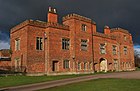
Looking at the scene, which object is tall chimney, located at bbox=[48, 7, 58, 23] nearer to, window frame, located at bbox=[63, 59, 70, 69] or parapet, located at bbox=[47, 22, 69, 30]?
parapet, located at bbox=[47, 22, 69, 30]

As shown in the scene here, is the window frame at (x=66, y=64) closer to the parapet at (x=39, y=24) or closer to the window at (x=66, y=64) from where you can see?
the window at (x=66, y=64)

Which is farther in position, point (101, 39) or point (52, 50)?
point (101, 39)

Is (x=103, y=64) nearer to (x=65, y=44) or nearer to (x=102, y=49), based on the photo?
(x=102, y=49)

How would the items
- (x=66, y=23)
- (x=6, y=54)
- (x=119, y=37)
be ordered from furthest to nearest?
(x=6, y=54)
(x=119, y=37)
(x=66, y=23)

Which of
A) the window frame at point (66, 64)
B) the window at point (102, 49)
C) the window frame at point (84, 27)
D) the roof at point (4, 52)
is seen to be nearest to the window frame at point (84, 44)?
the window frame at point (84, 27)

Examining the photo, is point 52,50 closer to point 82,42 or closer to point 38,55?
point 38,55

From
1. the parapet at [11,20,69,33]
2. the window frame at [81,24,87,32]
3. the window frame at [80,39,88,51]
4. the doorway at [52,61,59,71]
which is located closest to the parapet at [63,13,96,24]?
the window frame at [81,24,87,32]

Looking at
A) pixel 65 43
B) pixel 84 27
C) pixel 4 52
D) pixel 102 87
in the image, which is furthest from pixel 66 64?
pixel 4 52

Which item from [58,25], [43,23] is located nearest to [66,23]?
[58,25]

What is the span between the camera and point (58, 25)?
34500mm

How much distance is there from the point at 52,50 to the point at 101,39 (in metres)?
14.6

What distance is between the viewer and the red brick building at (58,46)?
3164cm

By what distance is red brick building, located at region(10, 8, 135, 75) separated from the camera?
3164 cm

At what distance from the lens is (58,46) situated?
3403 centimetres
